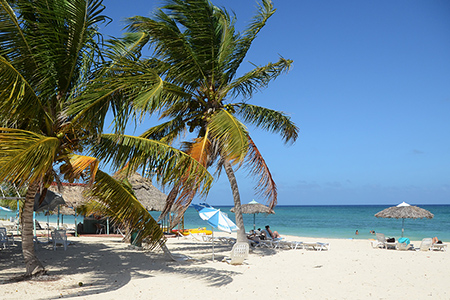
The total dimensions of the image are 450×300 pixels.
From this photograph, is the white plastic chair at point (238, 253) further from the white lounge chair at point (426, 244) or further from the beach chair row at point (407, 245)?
the white lounge chair at point (426, 244)

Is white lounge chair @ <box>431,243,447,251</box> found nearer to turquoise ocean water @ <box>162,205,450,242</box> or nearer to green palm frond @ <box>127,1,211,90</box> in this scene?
turquoise ocean water @ <box>162,205,450,242</box>

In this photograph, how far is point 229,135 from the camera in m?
10.0

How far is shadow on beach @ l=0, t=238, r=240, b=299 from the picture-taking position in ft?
24.3

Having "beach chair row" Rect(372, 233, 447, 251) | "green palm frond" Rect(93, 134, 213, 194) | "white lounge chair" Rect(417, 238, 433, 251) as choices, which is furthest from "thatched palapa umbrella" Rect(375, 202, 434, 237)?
"green palm frond" Rect(93, 134, 213, 194)

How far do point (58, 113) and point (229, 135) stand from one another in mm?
4172

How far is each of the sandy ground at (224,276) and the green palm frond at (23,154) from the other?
2.08 metres

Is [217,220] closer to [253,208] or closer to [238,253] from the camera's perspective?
[238,253]

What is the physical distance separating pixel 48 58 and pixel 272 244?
9.95 meters

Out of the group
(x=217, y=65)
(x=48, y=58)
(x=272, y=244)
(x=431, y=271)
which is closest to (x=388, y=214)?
(x=272, y=244)

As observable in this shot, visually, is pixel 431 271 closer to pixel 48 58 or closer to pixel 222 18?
pixel 222 18

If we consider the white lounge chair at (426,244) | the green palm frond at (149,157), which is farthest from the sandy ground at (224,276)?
the green palm frond at (149,157)

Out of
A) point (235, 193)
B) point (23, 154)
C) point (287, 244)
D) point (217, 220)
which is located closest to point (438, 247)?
point (287, 244)

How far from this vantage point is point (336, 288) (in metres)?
7.66

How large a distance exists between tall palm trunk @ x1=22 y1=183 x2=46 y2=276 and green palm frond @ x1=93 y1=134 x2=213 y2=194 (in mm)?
1319
